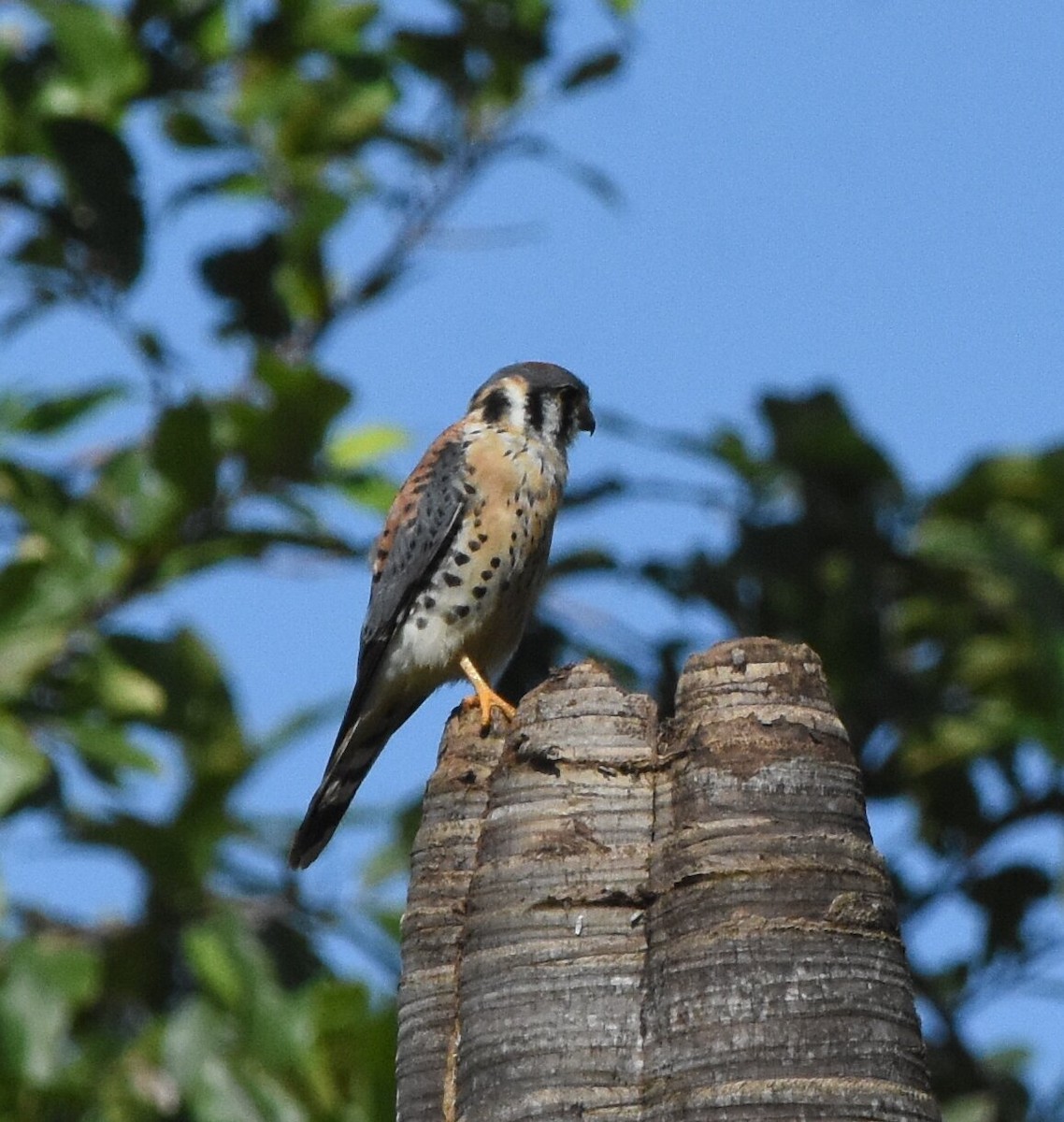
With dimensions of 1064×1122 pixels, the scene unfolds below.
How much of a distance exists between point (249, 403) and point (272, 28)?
161 cm

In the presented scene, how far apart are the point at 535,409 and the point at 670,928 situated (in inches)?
126

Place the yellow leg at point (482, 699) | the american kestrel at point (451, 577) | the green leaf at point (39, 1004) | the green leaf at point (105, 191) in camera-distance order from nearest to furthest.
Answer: the yellow leg at point (482, 699) < the green leaf at point (39, 1004) < the american kestrel at point (451, 577) < the green leaf at point (105, 191)

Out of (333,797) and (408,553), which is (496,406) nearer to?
(408,553)

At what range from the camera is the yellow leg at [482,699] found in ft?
12.9

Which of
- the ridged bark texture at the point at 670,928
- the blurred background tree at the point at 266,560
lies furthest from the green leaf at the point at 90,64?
the ridged bark texture at the point at 670,928

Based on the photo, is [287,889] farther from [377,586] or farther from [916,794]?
A: [916,794]

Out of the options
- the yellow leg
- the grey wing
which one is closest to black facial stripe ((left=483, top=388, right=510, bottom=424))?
the grey wing

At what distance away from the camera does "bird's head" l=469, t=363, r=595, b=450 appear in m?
5.95

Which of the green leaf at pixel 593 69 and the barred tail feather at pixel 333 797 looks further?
the green leaf at pixel 593 69

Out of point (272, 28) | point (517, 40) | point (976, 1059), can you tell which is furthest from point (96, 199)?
A: point (976, 1059)

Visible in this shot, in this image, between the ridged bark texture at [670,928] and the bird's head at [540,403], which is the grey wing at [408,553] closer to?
the bird's head at [540,403]

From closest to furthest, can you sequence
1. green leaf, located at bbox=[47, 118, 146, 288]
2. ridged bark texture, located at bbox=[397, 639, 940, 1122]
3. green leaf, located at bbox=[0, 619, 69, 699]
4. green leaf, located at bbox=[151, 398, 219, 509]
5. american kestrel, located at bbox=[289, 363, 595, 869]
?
ridged bark texture, located at bbox=[397, 639, 940, 1122]
green leaf, located at bbox=[0, 619, 69, 699]
american kestrel, located at bbox=[289, 363, 595, 869]
green leaf, located at bbox=[151, 398, 219, 509]
green leaf, located at bbox=[47, 118, 146, 288]

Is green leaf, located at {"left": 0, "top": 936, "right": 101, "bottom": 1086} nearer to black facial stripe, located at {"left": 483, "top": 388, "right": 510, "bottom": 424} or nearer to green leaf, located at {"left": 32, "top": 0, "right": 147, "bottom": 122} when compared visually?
black facial stripe, located at {"left": 483, "top": 388, "right": 510, "bottom": 424}

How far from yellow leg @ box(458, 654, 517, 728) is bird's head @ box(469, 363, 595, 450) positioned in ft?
2.35
